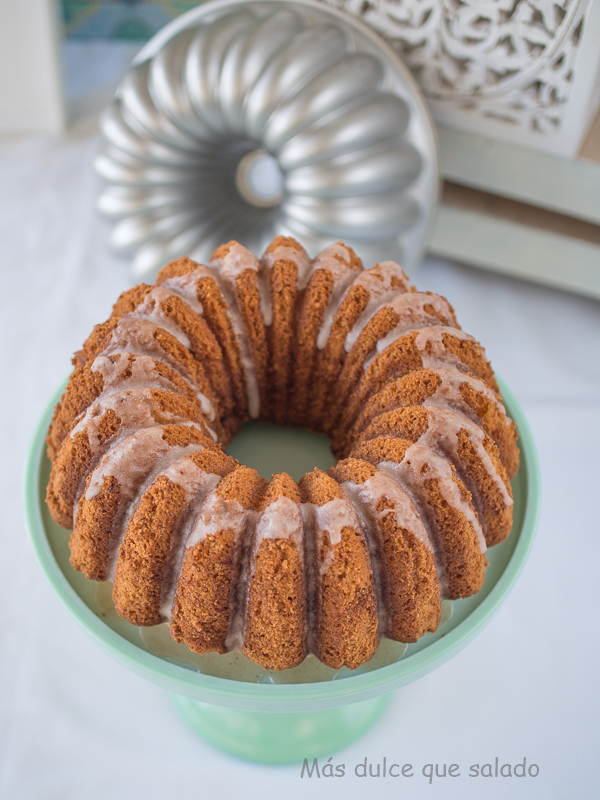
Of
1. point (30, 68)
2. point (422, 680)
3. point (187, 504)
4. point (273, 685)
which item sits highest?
point (30, 68)

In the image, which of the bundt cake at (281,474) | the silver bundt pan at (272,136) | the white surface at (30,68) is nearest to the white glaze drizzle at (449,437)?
the bundt cake at (281,474)

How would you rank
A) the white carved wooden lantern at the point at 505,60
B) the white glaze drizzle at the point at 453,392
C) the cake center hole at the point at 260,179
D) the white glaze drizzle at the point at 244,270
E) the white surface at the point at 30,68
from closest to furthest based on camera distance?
the white glaze drizzle at the point at 453,392 < the white glaze drizzle at the point at 244,270 < the white carved wooden lantern at the point at 505,60 < the cake center hole at the point at 260,179 < the white surface at the point at 30,68

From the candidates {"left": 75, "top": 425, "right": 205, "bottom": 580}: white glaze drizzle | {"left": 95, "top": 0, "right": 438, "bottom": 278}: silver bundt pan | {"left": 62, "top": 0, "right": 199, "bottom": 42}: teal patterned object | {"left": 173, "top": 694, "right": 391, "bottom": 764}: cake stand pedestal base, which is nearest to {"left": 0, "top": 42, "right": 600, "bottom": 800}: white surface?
{"left": 173, "top": 694, "right": 391, "bottom": 764}: cake stand pedestal base

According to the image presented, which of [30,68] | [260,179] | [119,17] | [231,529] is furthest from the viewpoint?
[119,17]

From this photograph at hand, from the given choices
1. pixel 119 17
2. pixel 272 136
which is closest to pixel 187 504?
pixel 272 136

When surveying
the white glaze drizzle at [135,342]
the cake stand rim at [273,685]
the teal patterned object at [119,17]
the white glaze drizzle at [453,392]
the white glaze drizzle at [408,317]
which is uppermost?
the teal patterned object at [119,17]

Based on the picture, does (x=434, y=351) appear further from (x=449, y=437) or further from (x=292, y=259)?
(x=292, y=259)

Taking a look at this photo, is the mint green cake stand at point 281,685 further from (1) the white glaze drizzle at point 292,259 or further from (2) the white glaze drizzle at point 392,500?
(1) the white glaze drizzle at point 292,259

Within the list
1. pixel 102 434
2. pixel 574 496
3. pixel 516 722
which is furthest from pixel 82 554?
pixel 574 496
